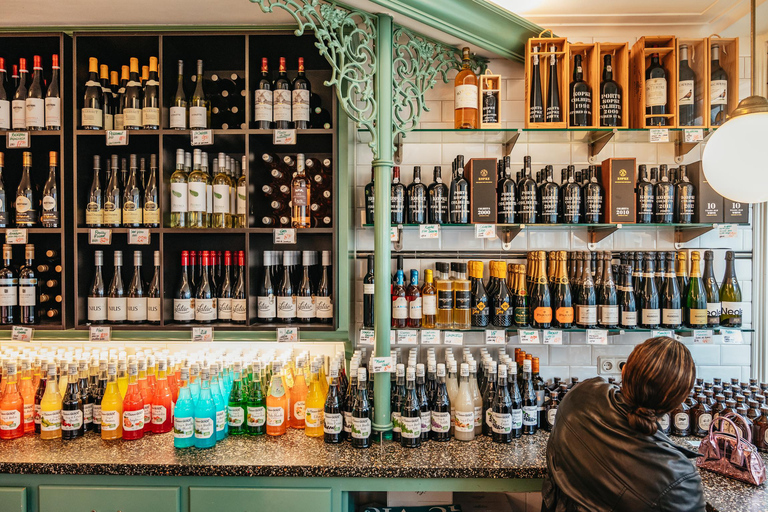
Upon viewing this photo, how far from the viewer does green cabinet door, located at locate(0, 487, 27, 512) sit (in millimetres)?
1839

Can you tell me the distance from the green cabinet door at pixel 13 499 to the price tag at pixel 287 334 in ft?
3.81

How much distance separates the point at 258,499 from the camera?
1820mm

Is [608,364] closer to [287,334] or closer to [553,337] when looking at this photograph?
[553,337]

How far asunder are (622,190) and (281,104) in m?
1.72

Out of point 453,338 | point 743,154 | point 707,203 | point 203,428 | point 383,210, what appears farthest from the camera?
point 707,203

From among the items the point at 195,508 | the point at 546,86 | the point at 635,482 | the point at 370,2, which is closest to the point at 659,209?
the point at 546,86

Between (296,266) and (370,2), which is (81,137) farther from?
(370,2)

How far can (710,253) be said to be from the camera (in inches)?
92.5

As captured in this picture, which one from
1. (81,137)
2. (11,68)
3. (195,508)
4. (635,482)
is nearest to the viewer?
(635,482)

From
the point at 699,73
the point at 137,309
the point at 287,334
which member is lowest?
the point at 287,334

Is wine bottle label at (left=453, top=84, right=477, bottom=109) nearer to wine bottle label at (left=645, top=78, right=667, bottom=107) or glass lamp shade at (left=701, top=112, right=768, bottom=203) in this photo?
wine bottle label at (left=645, top=78, right=667, bottom=107)

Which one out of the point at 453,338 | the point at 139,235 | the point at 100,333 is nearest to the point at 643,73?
the point at 453,338

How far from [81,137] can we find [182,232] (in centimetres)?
71

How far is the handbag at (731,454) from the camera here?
1.65m
